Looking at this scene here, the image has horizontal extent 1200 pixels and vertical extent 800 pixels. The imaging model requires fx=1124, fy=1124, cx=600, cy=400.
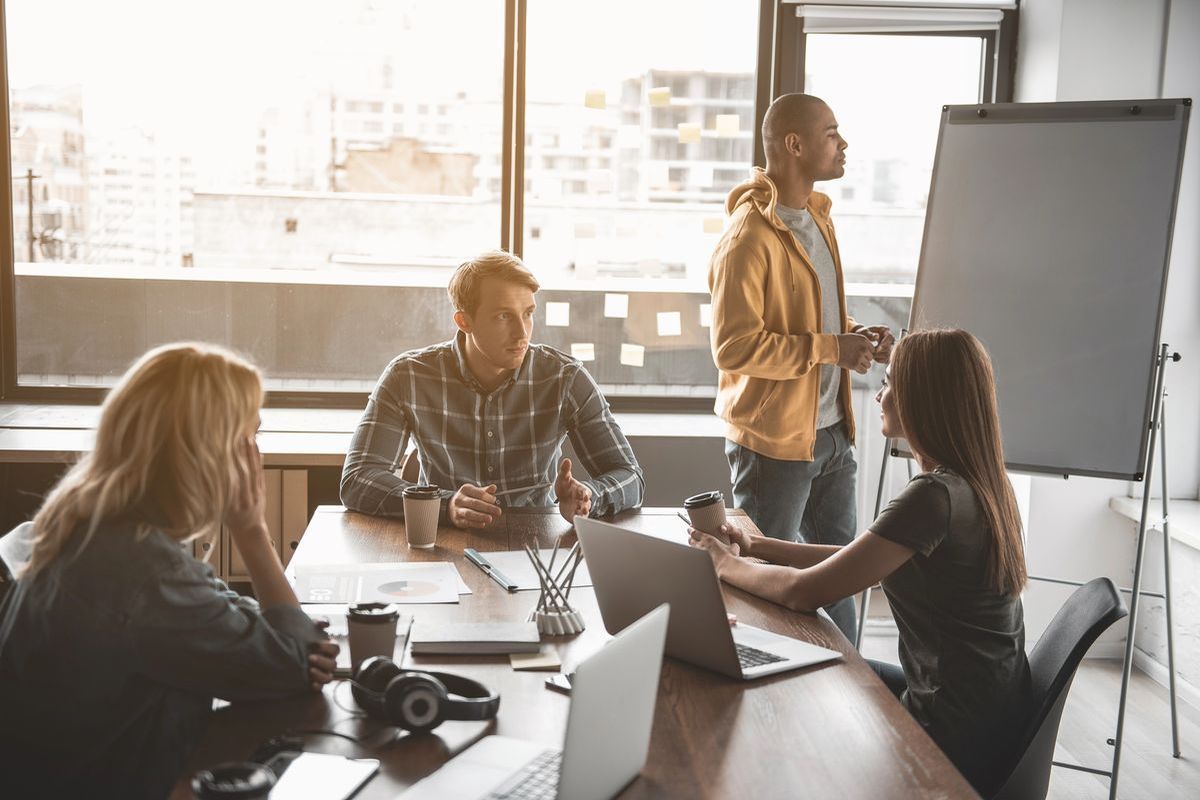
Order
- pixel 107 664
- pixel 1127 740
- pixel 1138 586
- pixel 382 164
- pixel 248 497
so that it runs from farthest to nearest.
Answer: pixel 382 164
pixel 1127 740
pixel 1138 586
pixel 248 497
pixel 107 664

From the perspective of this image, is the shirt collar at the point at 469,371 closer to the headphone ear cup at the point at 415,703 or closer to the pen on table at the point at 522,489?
the pen on table at the point at 522,489

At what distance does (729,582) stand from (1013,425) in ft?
4.61

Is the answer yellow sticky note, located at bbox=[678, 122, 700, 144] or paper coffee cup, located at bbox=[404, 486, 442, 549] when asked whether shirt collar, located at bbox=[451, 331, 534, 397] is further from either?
yellow sticky note, located at bbox=[678, 122, 700, 144]

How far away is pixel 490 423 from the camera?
2.59 metres

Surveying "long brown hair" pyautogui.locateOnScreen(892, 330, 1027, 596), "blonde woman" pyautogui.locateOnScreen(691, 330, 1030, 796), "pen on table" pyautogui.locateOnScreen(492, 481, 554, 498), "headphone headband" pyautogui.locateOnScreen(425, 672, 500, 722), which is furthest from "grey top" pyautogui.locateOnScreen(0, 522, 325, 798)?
"pen on table" pyautogui.locateOnScreen(492, 481, 554, 498)

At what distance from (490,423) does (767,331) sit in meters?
0.79

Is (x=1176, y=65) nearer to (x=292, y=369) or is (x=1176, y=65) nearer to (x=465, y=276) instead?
(x=465, y=276)

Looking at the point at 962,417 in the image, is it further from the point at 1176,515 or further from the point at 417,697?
the point at 1176,515

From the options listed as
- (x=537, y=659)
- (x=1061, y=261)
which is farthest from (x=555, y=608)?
(x=1061, y=261)

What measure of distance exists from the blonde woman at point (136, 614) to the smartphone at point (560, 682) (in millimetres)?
305

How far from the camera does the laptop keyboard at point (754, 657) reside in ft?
5.04

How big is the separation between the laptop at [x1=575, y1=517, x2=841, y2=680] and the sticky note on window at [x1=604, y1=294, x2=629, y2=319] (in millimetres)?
2422

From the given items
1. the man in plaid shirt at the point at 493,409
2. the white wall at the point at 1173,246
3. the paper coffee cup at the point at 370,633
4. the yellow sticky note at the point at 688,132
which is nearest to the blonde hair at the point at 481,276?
the man in plaid shirt at the point at 493,409

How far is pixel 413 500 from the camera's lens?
2121 mm
